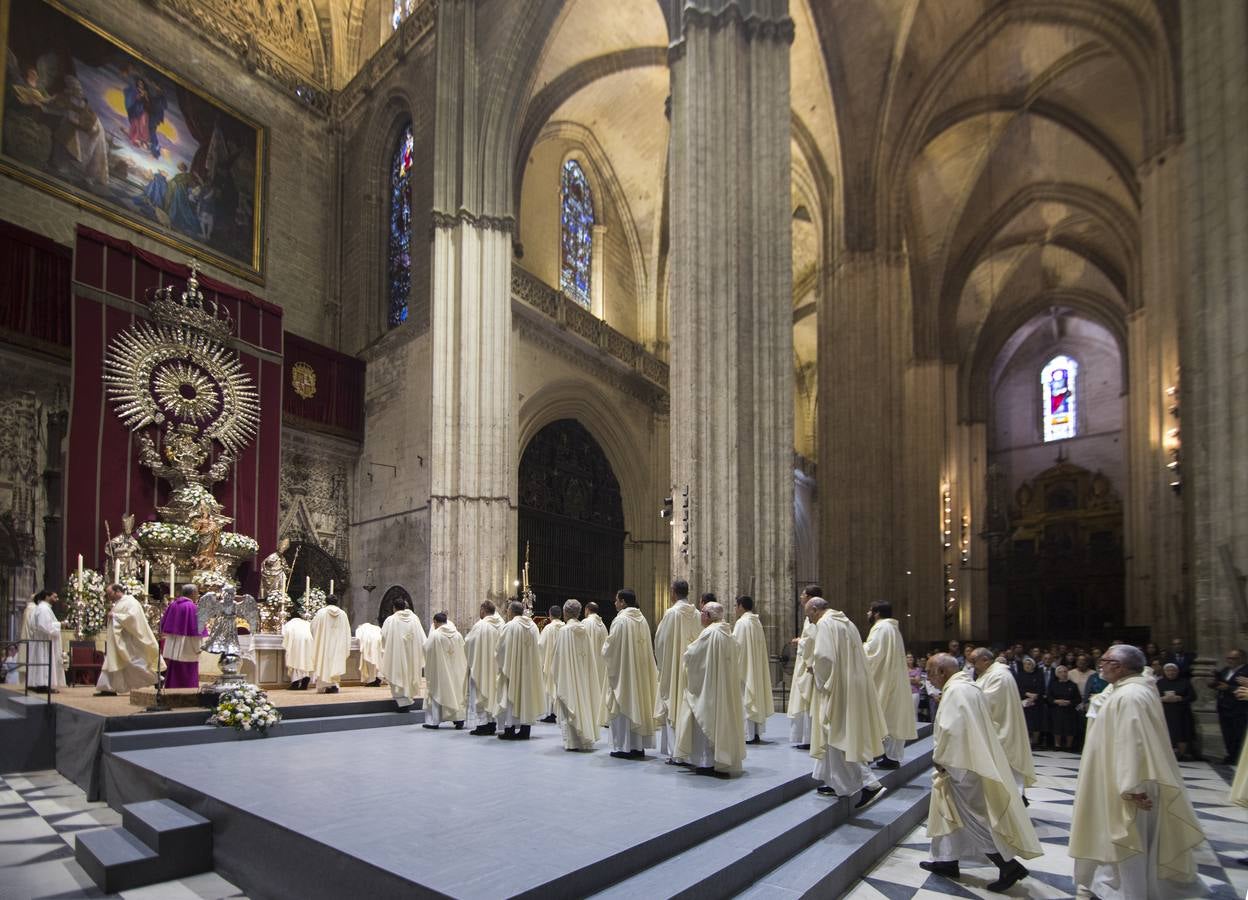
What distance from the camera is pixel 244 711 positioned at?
336 inches

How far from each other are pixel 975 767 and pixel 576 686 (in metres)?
3.99

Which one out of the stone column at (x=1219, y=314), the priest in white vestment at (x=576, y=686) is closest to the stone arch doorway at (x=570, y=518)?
the priest in white vestment at (x=576, y=686)

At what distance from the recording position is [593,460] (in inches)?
914

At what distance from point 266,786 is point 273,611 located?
809 centimetres

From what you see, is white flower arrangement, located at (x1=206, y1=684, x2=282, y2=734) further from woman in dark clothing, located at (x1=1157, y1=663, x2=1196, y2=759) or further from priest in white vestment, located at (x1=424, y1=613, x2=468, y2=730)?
woman in dark clothing, located at (x1=1157, y1=663, x2=1196, y2=759)

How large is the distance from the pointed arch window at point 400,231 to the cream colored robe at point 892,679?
49.8 ft

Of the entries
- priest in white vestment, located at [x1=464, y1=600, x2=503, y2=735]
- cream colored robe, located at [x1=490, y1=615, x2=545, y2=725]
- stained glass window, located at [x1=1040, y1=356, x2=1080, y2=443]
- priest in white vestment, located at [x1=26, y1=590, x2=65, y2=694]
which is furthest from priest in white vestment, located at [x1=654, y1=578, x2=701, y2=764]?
stained glass window, located at [x1=1040, y1=356, x2=1080, y2=443]

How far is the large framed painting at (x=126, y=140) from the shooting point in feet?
51.2

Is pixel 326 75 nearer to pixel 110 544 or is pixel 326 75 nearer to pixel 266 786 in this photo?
pixel 110 544

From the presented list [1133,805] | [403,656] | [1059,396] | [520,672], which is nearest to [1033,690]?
[520,672]

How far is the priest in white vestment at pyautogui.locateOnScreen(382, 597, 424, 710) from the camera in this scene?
10750 mm

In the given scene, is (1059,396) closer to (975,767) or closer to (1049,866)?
(1049,866)

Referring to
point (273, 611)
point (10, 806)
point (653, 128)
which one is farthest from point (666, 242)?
point (10, 806)

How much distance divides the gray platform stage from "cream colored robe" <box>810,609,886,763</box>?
1.49ft
